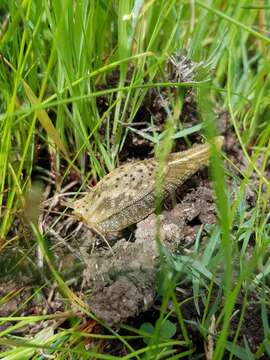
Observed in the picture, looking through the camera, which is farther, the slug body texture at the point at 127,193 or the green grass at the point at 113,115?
the slug body texture at the point at 127,193

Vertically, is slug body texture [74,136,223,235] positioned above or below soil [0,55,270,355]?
above

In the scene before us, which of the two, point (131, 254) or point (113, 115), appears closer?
point (131, 254)

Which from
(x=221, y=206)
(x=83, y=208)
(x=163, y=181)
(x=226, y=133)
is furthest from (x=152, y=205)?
(x=221, y=206)

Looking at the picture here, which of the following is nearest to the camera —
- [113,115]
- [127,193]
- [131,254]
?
A: [131,254]

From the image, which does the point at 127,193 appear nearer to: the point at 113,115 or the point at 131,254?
the point at 131,254

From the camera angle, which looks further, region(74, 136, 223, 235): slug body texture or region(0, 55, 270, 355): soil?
region(74, 136, 223, 235): slug body texture

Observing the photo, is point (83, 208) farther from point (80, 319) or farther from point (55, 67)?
point (55, 67)

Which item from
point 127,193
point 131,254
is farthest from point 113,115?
point 131,254
